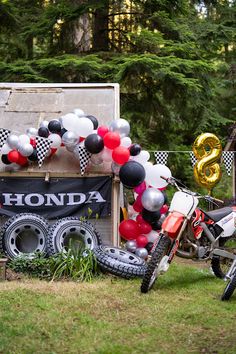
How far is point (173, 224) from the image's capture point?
674cm

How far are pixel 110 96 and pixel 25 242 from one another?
3.38 meters

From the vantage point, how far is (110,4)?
13.0m

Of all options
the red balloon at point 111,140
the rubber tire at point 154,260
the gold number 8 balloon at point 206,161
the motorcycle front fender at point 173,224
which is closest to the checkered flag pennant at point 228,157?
the gold number 8 balloon at point 206,161

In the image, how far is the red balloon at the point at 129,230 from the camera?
8.88m

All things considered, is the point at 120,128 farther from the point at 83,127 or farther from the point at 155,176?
the point at 155,176

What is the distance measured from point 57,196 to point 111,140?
51.6 inches

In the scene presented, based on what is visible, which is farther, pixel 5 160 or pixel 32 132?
pixel 32 132

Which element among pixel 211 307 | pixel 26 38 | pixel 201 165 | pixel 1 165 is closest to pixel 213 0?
pixel 26 38

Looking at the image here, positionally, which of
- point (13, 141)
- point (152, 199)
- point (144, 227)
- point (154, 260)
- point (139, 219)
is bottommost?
point (144, 227)

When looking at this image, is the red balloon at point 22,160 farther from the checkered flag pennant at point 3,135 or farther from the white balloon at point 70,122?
the white balloon at point 70,122

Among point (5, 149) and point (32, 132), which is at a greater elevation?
point (32, 132)

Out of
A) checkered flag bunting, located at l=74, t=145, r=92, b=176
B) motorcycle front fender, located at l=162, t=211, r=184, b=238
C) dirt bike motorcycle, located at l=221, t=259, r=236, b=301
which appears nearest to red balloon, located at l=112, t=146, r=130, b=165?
checkered flag bunting, located at l=74, t=145, r=92, b=176

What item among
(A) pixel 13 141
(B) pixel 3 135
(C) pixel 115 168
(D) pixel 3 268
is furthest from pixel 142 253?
(B) pixel 3 135

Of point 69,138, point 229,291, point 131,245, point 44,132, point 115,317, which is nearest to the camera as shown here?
point 115,317
